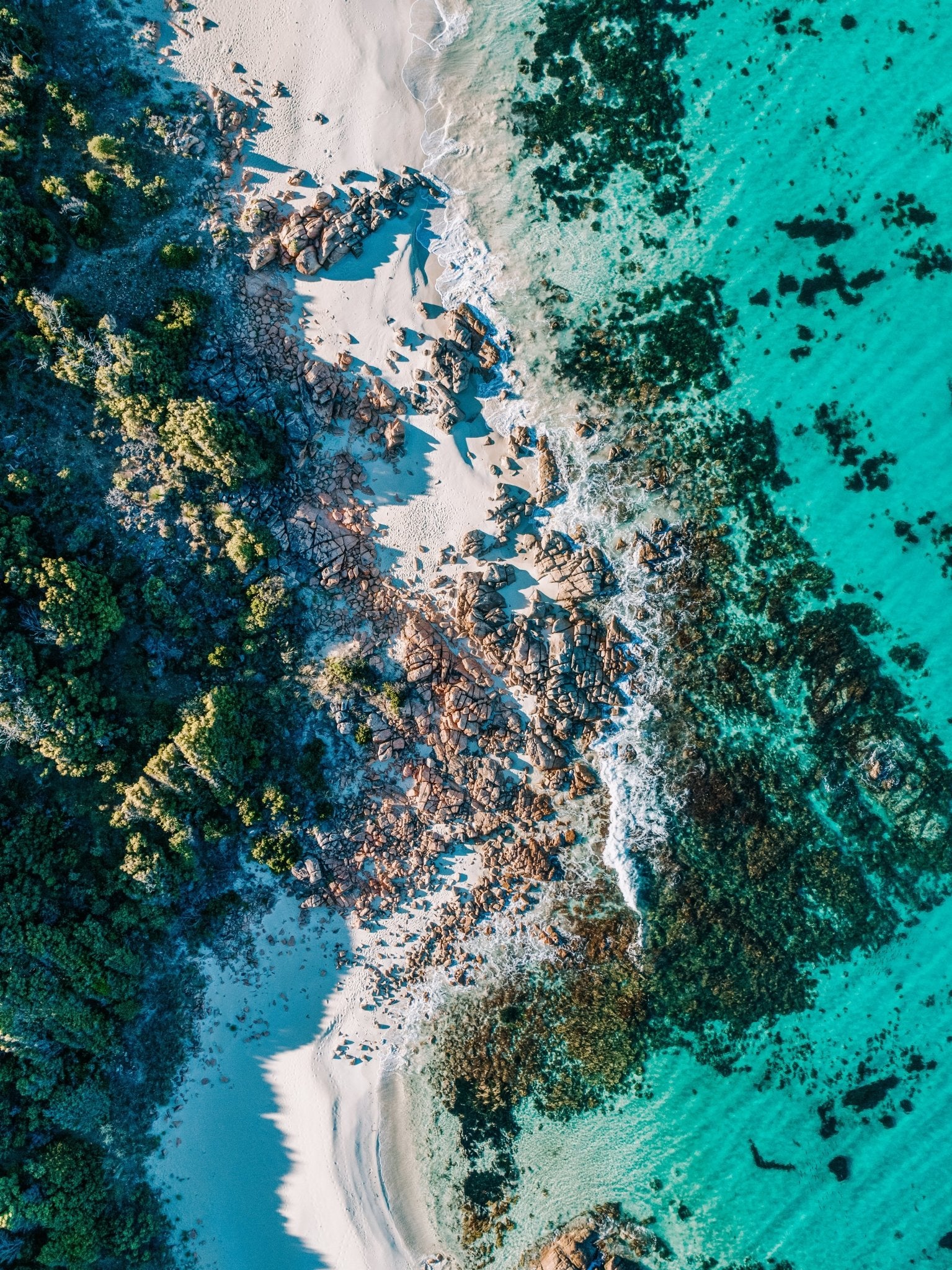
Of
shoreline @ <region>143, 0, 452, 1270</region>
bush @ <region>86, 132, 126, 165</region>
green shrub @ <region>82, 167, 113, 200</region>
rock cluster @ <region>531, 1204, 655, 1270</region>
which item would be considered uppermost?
bush @ <region>86, 132, 126, 165</region>

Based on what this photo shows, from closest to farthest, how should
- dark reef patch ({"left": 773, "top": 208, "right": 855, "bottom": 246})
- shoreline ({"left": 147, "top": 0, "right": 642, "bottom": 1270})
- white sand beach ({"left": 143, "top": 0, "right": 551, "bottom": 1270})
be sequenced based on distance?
white sand beach ({"left": 143, "top": 0, "right": 551, "bottom": 1270}) → shoreline ({"left": 147, "top": 0, "right": 642, "bottom": 1270}) → dark reef patch ({"left": 773, "top": 208, "right": 855, "bottom": 246})

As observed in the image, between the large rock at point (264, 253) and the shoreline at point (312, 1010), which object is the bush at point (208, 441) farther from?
the large rock at point (264, 253)

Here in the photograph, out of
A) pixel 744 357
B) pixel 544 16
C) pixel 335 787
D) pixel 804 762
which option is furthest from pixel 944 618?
pixel 544 16

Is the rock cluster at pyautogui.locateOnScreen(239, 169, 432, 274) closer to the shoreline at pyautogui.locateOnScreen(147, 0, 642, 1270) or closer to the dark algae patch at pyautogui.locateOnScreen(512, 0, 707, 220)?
the shoreline at pyautogui.locateOnScreen(147, 0, 642, 1270)

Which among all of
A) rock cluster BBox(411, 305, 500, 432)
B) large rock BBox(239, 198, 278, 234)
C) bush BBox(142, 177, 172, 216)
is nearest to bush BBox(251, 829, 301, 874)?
rock cluster BBox(411, 305, 500, 432)

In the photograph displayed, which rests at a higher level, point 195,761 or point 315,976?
point 195,761

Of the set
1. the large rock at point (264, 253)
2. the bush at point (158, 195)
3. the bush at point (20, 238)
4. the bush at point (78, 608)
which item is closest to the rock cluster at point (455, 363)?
the large rock at point (264, 253)

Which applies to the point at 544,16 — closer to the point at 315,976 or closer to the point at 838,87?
the point at 838,87

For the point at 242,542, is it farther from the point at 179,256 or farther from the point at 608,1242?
the point at 608,1242
